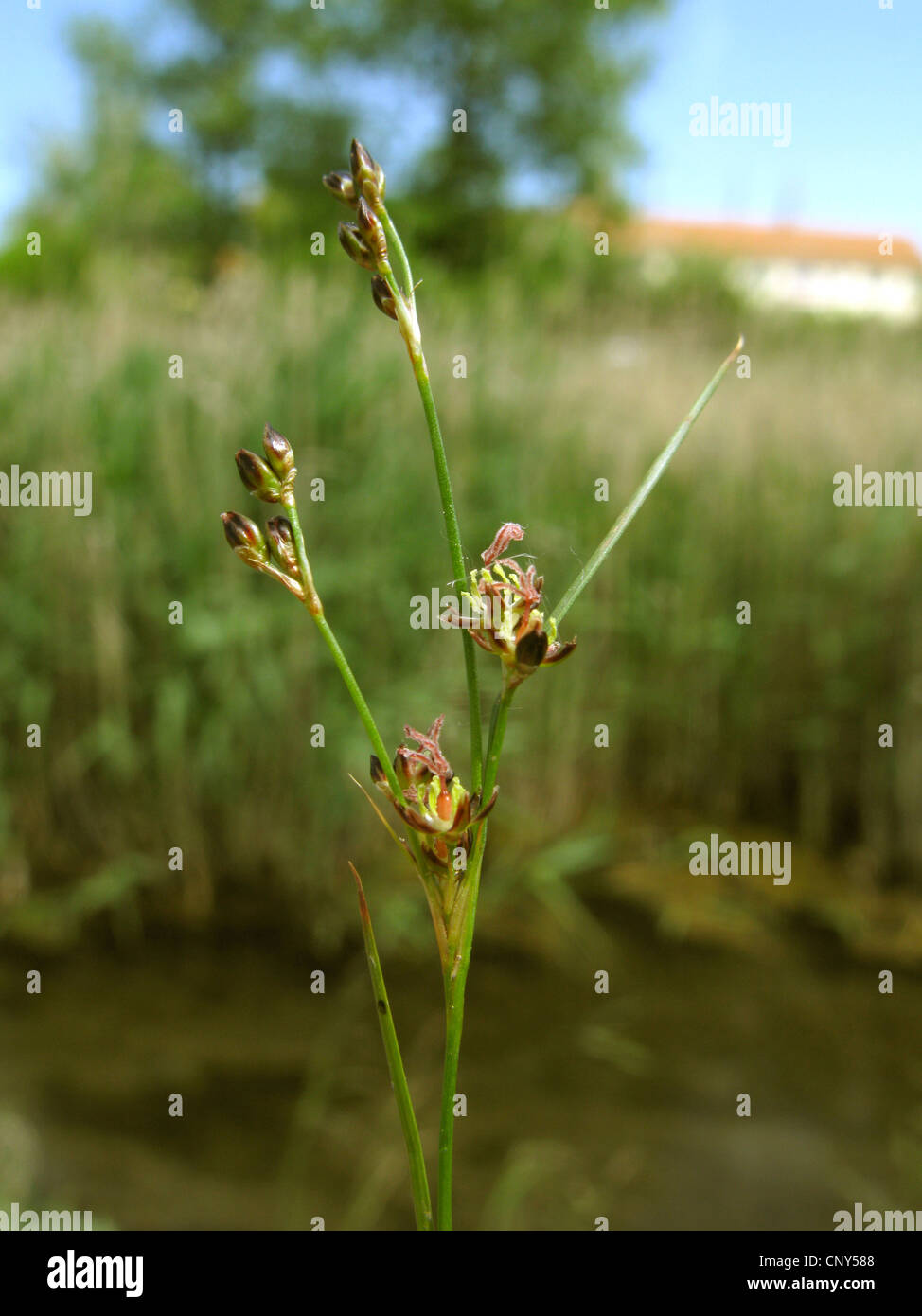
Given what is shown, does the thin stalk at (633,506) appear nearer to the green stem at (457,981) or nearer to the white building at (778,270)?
the green stem at (457,981)

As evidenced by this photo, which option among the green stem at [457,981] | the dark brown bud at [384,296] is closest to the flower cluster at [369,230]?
the dark brown bud at [384,296]

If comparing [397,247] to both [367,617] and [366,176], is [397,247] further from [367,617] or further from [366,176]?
[367,617]

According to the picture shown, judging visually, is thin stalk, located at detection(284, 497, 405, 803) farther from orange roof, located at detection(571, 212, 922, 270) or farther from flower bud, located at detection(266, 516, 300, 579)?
orange roof, located at detection(571, 212, 922, 270)

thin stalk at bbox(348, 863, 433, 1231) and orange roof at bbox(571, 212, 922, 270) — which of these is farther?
orange roof at bbox(571, 212, 922, 270)

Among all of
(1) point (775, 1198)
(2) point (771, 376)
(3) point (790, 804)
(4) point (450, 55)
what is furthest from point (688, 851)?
(4) point (450, 55)

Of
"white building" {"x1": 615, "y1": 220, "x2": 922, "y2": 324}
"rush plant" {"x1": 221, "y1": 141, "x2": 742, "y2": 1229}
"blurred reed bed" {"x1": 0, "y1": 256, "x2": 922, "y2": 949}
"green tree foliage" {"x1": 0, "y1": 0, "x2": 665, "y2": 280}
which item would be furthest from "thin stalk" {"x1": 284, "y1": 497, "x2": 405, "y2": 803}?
"green tree foliage" {"x1": 0, "y1": 0, "x2": 665, "y2": 280}

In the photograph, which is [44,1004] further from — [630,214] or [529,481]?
[630,214]
